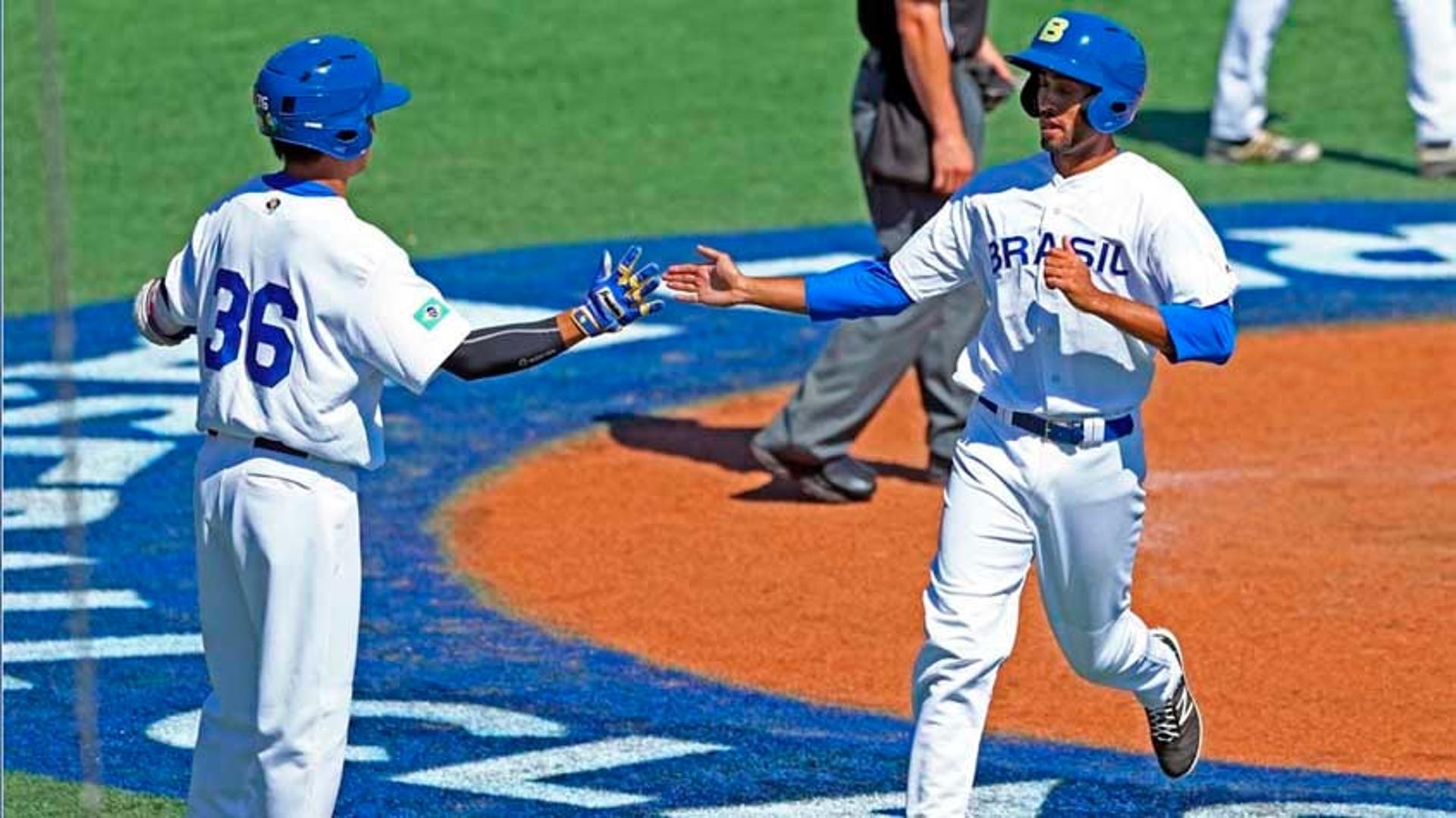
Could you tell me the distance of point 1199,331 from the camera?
5.80m

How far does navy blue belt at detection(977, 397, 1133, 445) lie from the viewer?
6043mm

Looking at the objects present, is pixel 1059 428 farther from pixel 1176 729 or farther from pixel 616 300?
pixel 616 300

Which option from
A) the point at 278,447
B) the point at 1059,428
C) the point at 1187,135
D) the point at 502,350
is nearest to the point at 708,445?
the point at 1059,428

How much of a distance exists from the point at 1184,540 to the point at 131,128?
23.5 ft

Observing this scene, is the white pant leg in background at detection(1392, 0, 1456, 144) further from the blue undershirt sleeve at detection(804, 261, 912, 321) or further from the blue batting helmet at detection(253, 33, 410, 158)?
the blue batting helmet at detection(253, 33, 410, 158)

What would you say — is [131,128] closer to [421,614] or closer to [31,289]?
[31,289]

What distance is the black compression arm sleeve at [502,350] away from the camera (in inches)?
217

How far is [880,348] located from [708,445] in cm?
123

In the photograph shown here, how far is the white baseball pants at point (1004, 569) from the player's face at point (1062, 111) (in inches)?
24.5

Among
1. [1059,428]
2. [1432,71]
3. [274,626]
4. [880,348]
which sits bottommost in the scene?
[880,348]

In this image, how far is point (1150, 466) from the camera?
31.9 ft

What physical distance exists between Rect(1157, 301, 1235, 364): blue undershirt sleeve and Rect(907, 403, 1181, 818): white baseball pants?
35cm

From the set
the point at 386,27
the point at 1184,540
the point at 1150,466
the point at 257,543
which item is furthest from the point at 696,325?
the point at 257,543

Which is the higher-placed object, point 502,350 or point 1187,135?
point 502,350
